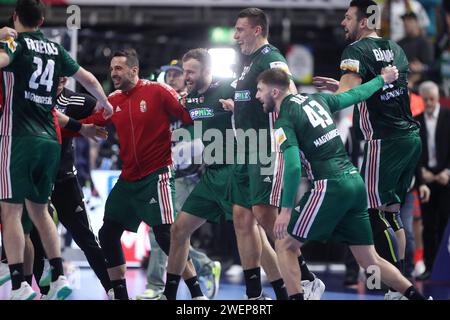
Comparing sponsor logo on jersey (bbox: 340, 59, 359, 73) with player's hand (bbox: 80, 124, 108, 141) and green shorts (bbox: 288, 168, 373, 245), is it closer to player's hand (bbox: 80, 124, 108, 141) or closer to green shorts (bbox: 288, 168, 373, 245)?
green shorts (bbox: 288, 168, 373, 245)

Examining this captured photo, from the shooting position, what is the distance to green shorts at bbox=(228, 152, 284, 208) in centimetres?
755

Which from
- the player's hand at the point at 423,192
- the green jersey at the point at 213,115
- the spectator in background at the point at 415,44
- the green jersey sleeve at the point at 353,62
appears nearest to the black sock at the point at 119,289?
the green jersey at the point at 213,115

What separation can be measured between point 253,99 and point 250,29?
58 centimetres

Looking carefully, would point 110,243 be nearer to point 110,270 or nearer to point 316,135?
point 110,270

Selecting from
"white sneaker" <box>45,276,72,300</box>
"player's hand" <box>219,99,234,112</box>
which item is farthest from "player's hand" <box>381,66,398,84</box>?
"white sneaker" <box>45,276,72,300</box>

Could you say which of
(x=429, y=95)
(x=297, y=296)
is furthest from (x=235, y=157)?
(x=429, y=95)

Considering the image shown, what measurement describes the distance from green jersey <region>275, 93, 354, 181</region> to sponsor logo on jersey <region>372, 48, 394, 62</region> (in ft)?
2.95

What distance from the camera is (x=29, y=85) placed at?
7.08 m

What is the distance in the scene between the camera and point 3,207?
23.2 feet

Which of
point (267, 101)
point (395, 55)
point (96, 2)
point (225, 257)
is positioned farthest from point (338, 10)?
point (267, 101)

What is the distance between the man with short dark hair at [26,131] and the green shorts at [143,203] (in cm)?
78
